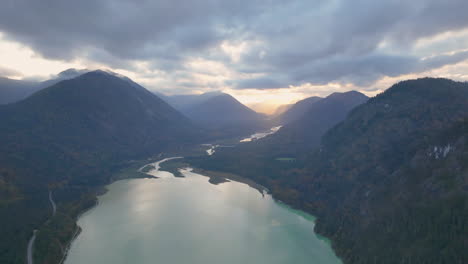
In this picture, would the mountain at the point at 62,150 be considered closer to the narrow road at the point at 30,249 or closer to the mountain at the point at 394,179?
the narrow road at the point at 30,249

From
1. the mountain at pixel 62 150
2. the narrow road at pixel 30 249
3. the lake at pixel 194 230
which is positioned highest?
the mountain at pixel 62 150

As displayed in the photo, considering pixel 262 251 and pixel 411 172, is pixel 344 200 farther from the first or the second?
pixel 262 251

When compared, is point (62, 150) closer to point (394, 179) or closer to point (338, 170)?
point (338, 170)

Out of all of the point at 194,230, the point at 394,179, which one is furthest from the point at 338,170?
the point at 194,230

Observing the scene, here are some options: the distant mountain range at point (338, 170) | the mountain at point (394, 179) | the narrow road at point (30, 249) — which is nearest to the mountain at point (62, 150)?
the distant mountain range at point (338, 170)

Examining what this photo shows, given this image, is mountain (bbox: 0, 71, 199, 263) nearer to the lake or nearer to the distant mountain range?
the distant mountain range

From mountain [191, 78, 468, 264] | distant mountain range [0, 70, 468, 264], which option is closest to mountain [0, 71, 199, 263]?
distant mountain range [0, 70, 468, 264]

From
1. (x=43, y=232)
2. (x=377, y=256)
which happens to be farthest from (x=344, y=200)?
(x=43, y=232)
